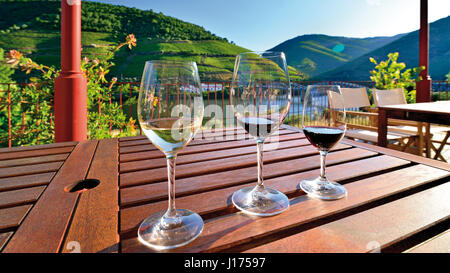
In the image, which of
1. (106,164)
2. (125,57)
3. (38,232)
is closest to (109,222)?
(38,232)

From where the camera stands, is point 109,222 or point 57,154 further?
point 57,154

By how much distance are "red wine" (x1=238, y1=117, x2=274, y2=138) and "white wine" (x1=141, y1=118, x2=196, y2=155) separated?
16 cm

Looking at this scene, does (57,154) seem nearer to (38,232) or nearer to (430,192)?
(38,232)

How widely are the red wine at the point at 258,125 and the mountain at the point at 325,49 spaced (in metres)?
44.3

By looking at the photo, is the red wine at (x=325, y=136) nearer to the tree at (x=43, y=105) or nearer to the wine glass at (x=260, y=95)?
the wine glass at (x=260, y=95)

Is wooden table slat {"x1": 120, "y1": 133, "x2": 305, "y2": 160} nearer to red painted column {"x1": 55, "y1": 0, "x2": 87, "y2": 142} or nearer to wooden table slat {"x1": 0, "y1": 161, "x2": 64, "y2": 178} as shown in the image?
wooden table slat {"x1": 0, "y1": 161, "x2": 64, "y2": 178}

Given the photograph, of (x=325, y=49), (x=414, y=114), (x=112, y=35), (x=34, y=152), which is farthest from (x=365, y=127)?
(x=325, y=49)

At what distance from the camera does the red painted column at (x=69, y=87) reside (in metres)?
2.11

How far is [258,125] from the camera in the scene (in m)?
0.55

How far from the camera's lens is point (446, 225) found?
1.56 feet

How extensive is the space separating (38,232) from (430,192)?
2.85 ft

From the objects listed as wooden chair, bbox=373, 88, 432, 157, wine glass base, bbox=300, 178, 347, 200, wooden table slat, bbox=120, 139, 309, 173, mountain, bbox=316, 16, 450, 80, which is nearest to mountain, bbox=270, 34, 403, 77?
mountain, bbox=316, 16, 450, 80

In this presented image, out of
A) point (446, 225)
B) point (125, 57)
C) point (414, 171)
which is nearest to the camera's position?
point (446, 225)

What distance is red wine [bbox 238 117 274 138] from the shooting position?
55cm
